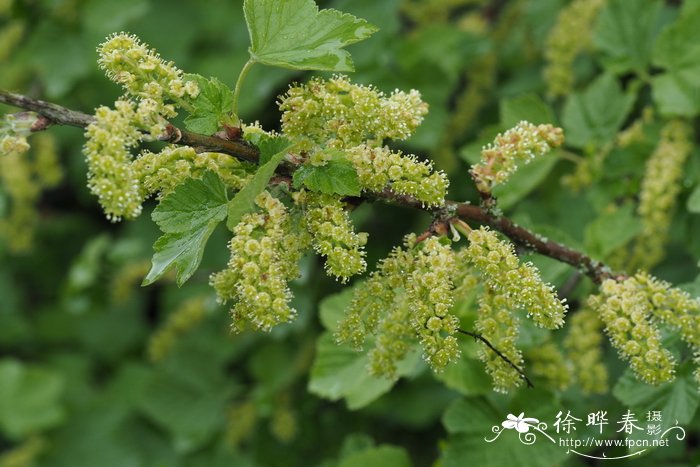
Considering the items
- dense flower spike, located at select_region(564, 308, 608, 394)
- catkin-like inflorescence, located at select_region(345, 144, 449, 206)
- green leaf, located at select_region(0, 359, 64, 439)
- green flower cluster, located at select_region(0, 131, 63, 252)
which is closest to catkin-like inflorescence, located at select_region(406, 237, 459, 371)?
catkin-like inflorescence, located at select_region(345, 144, 449, 206)

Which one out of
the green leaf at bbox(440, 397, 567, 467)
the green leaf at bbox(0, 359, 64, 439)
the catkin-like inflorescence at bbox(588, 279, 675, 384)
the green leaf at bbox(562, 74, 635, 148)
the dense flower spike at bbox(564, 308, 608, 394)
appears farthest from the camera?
the green leaf at bbox(0, 359, 64, 439)

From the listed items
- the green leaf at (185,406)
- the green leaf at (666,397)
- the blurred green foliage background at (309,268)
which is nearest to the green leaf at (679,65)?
the blurred green foliage background at (309,268)

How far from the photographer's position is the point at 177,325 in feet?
13.9

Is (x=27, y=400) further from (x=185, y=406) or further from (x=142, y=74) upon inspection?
(x=142, y=74)

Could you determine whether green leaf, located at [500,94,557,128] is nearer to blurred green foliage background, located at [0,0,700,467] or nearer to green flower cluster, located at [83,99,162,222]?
blurred green foliage background, located at [0,0,700,467]

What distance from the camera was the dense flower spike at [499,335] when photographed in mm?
1819

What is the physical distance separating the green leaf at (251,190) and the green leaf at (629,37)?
71.1 inches

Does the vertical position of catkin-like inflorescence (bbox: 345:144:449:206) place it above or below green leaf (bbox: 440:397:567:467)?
above

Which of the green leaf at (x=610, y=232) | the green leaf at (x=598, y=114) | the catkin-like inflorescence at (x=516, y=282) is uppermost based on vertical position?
the green leaf at (x=598, y=114)

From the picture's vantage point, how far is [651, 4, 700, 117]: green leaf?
2.75 meters

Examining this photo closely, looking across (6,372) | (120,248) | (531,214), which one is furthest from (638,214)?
(6,372)

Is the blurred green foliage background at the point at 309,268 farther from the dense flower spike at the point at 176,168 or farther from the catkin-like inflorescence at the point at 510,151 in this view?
the dense flower spike at the point at 176,168

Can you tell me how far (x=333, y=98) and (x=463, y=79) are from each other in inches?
108

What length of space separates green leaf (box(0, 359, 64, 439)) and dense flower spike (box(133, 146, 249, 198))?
3.43 metres
